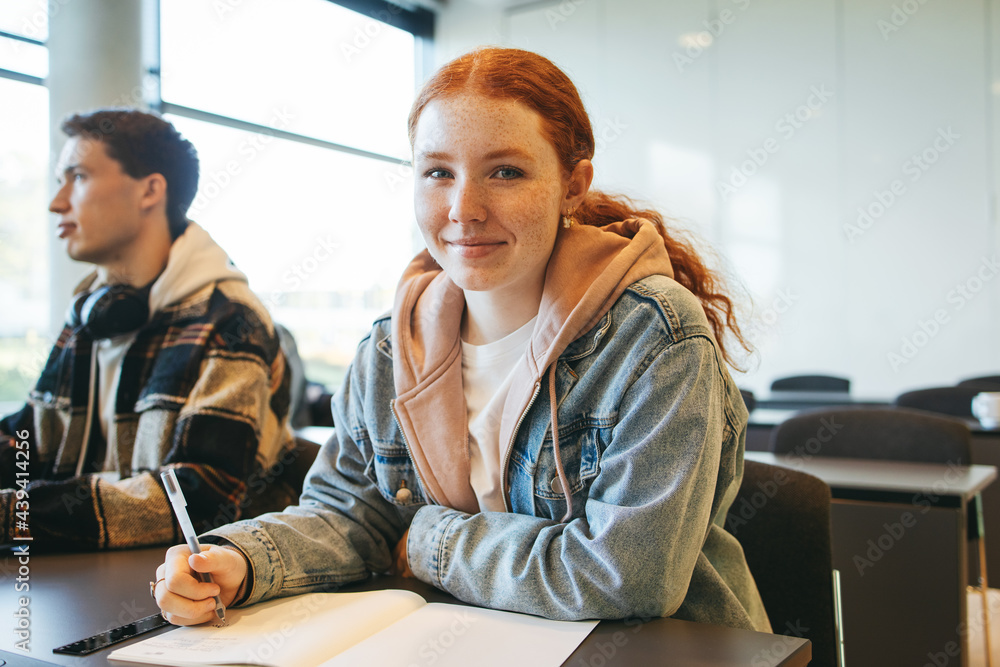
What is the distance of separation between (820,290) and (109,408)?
4.95m

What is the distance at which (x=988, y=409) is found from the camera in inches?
116

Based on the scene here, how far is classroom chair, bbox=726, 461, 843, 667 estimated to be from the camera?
126 cm

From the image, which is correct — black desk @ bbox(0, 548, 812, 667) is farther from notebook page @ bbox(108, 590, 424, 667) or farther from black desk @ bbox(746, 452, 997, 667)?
black desk @ bbox(746, 452, 997, 667)

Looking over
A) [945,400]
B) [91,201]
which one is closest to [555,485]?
[91,201]

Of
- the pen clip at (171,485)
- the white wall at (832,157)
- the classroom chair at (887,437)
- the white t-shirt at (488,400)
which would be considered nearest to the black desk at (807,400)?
the white wall at (832,157)

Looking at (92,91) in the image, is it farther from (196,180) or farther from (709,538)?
(709,538)

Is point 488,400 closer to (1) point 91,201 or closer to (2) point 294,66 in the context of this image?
(1) point 91,201

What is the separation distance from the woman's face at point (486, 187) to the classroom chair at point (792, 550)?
0.58 m

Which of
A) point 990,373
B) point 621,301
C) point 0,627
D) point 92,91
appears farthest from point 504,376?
point 990,373

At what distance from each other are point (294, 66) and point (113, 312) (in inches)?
157

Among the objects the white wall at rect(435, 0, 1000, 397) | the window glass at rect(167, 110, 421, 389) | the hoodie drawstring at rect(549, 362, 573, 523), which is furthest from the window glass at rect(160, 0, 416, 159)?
the hoodie drawstring at rect(549, 362, 573, 523)

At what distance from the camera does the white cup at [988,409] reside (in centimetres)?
293

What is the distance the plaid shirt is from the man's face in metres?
0.18

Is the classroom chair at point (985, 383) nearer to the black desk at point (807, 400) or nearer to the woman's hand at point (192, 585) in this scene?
the black desk at point (807, 400)
